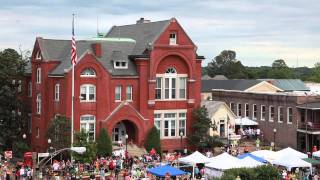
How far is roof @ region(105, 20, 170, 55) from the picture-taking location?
60.5 meters

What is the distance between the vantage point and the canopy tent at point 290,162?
44344mm

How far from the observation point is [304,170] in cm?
4828

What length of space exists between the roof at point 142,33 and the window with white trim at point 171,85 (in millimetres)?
3430

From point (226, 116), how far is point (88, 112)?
18.9 meters

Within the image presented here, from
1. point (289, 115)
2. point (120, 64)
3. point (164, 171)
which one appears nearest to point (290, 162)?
point (164, 171)

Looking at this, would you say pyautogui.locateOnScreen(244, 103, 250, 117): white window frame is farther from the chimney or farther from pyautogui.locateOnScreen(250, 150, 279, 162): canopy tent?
pyautogui.locateOnScreen(250, 150, 279, 162): canopy tent

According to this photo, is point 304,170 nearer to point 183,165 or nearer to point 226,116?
point 183,165

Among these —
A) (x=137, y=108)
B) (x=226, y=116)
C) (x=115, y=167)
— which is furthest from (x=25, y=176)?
(x=226, y=116)

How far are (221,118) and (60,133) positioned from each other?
2283 cm

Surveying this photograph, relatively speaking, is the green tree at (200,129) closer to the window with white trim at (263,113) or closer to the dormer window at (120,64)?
the dormer window at (120,64)

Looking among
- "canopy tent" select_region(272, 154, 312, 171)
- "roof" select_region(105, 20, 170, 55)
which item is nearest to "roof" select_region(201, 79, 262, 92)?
"roof" select_region(105, 20, 170, 55)

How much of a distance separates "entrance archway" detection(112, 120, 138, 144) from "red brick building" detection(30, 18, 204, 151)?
0.10 meters

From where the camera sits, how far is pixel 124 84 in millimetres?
59219

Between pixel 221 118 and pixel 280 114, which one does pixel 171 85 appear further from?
pixel 280 114
